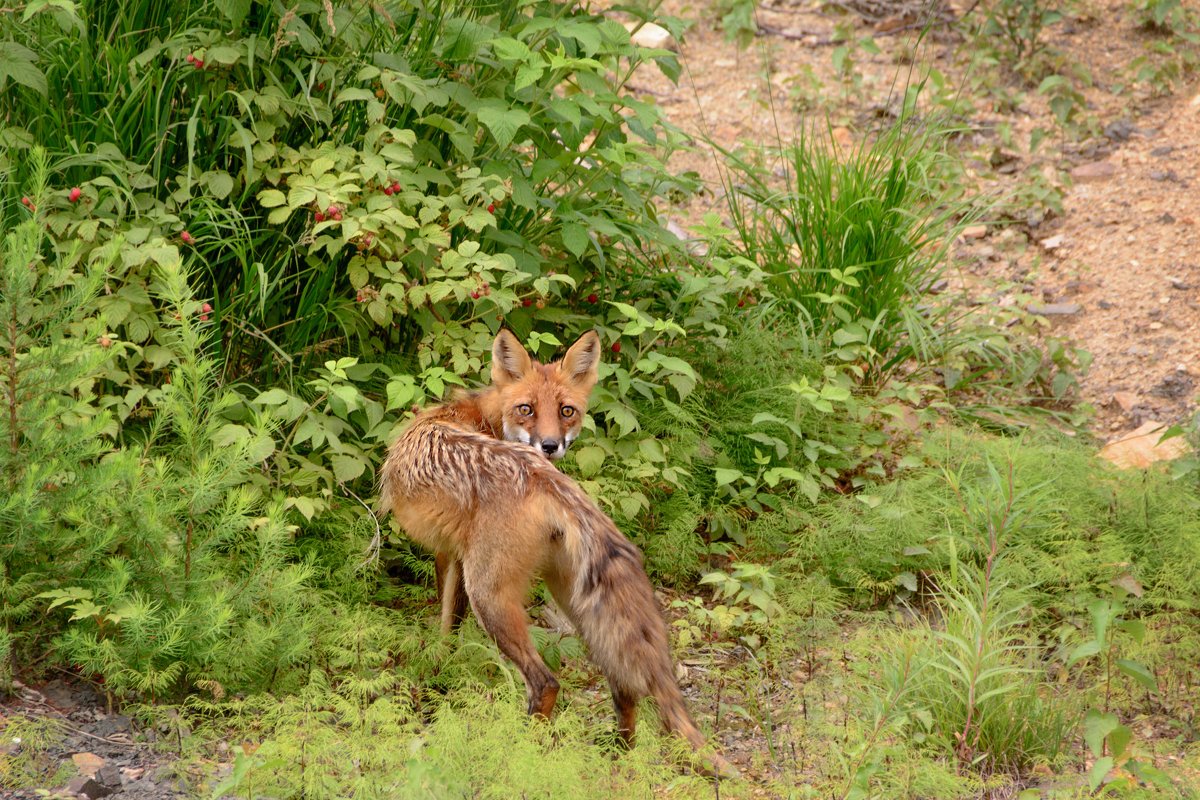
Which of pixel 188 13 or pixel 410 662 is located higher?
pixel 188 13

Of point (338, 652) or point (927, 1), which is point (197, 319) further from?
point (927, 1)

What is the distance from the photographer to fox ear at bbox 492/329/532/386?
5645mm

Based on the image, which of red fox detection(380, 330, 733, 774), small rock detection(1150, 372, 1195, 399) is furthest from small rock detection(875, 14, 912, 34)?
red fox detection(380, 330, 733, 774)

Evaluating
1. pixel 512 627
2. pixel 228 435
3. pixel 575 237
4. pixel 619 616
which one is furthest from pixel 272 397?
pixel 619 616

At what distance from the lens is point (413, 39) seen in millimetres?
6457

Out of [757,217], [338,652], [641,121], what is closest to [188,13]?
[641,121]

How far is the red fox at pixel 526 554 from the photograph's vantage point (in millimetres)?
4555

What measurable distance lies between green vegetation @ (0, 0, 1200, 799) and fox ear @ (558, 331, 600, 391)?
274mm

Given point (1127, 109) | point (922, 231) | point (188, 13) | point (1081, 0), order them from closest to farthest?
point (188, 13)
point (922, 231)
point (1127, 109)
point (1081, 0)

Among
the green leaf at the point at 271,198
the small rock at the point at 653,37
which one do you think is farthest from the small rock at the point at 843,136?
the green leaf at the point at 271,198

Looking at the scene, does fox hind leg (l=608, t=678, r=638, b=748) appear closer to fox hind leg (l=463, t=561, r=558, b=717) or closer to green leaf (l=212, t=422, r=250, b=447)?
fox hind leg (l=463, t=561, r=558, b=717)

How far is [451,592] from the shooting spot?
534 cm

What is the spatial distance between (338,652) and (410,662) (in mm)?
372

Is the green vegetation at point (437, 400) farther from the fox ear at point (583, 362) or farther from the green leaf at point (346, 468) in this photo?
the fox ear at point (583, 362)
